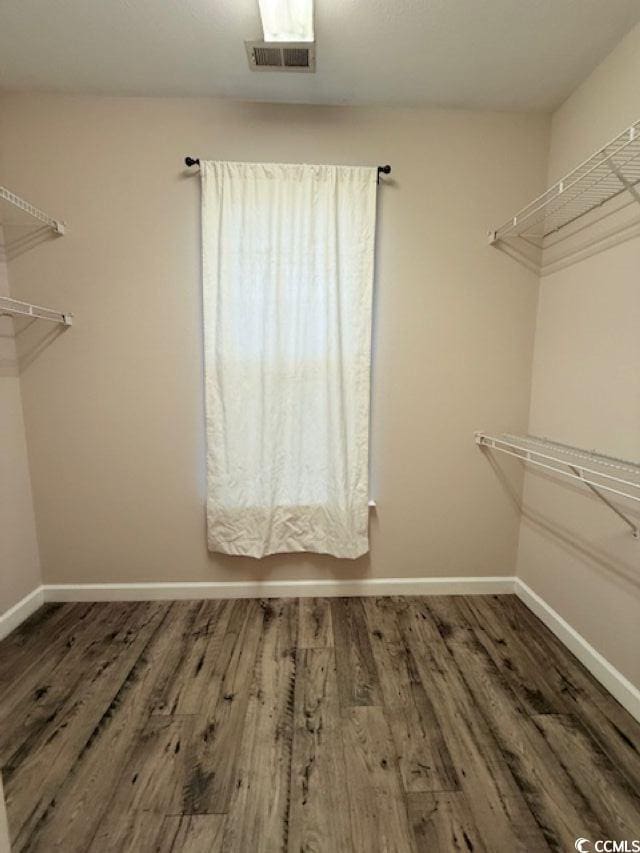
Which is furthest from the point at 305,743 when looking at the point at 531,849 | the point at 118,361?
the point at 118,361

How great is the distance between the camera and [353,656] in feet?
5.14

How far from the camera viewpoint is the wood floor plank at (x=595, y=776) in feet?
3.28

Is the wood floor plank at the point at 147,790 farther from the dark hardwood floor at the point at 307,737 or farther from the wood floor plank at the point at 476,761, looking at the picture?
the wood floor plank at the point at 476,761

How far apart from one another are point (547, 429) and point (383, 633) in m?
1.29

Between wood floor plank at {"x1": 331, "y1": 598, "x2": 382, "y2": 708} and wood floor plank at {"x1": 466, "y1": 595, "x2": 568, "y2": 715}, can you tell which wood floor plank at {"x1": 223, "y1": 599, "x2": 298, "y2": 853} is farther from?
wood floor plank at {"x1": 466, "y1": 595, "x2": 568, "y2": 715}

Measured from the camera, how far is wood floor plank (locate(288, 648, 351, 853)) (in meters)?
0.96

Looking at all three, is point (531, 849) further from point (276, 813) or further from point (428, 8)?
point (428, 8)

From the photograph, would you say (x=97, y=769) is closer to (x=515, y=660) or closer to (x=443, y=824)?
(x=443, y=824)

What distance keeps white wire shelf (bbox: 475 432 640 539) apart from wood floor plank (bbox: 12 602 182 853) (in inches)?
69.5

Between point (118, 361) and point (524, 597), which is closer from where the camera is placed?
point (118, 361)

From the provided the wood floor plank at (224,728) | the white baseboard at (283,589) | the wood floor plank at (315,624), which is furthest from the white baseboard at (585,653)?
the wood floor plank at (224,728)

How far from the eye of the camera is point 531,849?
36.9 inches

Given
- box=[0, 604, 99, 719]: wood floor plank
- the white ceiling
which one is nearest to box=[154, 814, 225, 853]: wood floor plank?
box=[0, 604, 99, 719]: wood floor plank

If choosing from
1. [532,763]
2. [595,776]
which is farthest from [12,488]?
[595,776]
